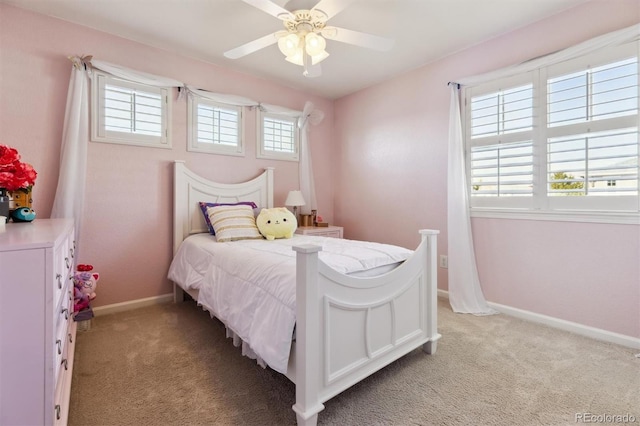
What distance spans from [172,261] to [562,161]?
3476mm

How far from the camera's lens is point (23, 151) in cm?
232

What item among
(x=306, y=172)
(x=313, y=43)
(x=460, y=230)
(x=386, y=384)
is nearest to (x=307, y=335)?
(x=386, y=384)

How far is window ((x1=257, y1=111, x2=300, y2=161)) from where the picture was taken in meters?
3.58

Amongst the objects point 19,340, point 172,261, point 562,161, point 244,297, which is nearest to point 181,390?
point 244,297

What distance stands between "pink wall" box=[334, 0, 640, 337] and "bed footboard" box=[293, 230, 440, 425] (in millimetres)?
1133

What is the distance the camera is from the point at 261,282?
1.65m

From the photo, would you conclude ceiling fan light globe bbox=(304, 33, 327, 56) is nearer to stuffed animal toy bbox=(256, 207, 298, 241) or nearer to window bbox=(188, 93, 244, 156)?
stuffed animal toy bbox=(256, 207, 298, 241)

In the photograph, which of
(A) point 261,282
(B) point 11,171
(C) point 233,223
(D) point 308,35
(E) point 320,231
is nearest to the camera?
(B) point 11,171

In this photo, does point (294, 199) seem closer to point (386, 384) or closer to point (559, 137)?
point (386, 384)

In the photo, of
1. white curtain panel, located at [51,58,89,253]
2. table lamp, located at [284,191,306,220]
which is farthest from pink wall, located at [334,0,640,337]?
white curtain panel, located at [51,58,89,253]

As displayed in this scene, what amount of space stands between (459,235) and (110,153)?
323 centimetres

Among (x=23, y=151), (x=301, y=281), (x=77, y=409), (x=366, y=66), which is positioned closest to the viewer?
(x=301, y=281)

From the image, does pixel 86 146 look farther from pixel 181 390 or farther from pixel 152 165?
pixel 181 390

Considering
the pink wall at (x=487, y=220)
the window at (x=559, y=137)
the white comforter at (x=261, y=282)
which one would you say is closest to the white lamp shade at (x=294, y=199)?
the pink wall at (x=487, y=220)
